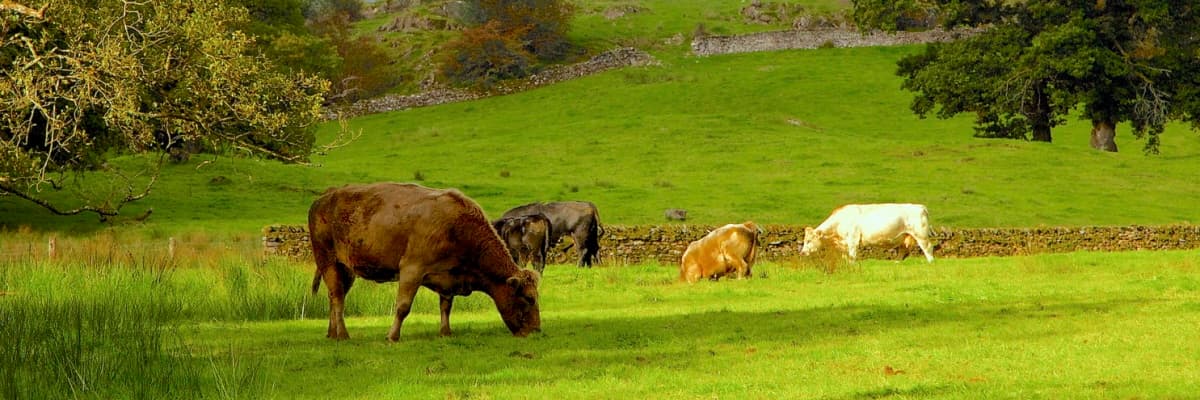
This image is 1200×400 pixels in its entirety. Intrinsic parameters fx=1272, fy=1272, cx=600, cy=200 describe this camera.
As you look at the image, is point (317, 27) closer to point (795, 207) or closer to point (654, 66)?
point (654, 66)

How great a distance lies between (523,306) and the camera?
53.7 feet

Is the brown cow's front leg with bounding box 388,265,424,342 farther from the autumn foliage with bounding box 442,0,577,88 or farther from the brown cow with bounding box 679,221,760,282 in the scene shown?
the autumn foliage with bounding box 442,0,577,88

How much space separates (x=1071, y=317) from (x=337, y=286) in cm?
992

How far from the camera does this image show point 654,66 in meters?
93.8

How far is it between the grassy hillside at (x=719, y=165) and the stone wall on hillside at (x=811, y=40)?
14191 millimetres

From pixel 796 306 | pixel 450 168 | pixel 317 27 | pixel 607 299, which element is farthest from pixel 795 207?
pixel 317 27

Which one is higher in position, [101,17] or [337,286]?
[101,17]

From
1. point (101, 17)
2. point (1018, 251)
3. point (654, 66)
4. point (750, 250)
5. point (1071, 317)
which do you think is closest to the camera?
point (1071, 317)

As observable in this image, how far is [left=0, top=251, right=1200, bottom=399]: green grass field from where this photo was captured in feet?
39.1

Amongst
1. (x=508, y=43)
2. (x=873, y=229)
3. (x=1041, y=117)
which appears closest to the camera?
(x=873, y=229)

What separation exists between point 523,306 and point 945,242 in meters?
21.6

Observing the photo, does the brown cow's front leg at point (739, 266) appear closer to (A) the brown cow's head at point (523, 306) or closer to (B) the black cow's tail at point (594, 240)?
(B) the black cow's tail at point (594, 240)

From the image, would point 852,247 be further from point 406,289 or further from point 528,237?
point 406,289

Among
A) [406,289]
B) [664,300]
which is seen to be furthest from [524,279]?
[664,300]
